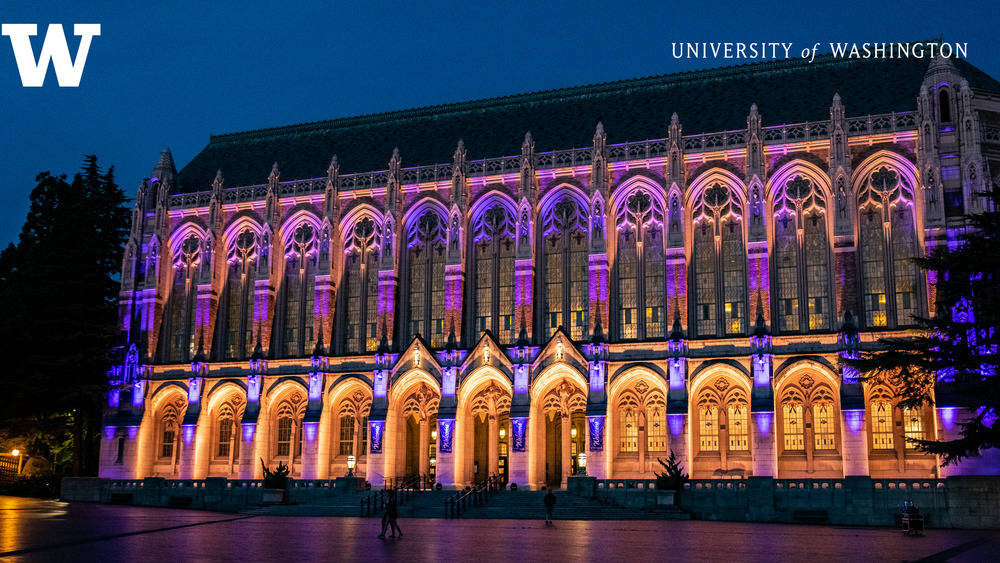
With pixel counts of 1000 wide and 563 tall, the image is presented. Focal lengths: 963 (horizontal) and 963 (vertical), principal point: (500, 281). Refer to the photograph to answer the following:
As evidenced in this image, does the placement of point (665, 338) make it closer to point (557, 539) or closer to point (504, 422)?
point (504, 422)

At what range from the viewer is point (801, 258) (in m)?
48.3

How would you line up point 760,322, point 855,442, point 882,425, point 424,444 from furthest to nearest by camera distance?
point 424,444 < point 760,322 < point 882,425 < point 855,442

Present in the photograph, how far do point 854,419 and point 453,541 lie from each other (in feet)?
79.8

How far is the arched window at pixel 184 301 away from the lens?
58.3m

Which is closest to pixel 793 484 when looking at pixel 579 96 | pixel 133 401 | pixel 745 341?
pixel 745 341

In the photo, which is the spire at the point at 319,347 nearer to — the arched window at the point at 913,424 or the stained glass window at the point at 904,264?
the stained glass window at the point at 904,264

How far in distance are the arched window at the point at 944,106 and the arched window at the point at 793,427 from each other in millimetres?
15800

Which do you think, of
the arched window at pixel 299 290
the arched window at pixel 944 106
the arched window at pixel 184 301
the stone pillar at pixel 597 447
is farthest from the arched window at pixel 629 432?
the arched window at pixel 184 301

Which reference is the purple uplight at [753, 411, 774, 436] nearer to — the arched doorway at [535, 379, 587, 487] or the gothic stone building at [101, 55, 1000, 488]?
the gothic stone building at [101, 55, 1000, 488]

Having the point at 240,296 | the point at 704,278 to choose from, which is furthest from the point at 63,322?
the point at 704,278

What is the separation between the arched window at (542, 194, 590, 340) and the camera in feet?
169

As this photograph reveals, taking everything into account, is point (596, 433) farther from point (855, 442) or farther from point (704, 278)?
point (855, 442)

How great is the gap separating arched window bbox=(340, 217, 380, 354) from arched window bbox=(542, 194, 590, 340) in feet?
33.6

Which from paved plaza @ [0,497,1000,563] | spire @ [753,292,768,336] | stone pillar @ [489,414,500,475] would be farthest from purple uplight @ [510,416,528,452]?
spire @ [753,292,768,336]
